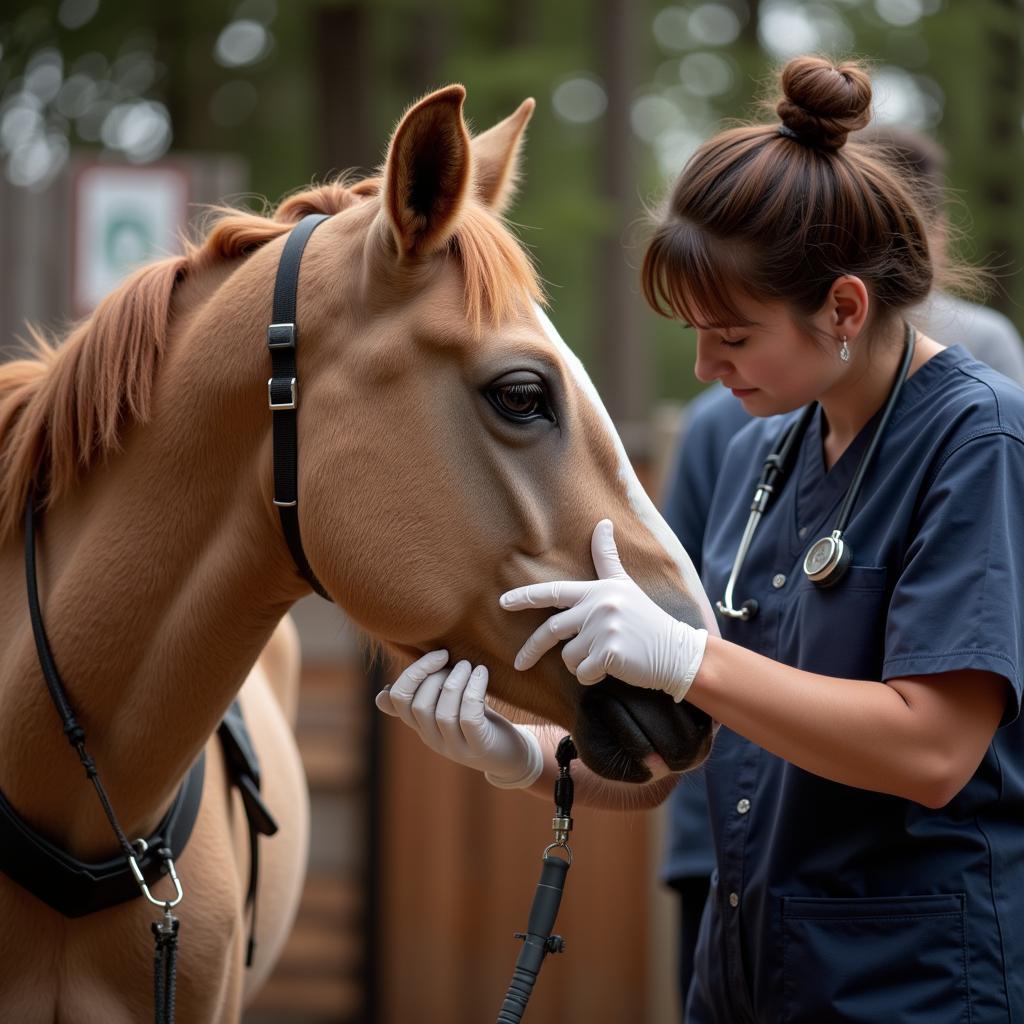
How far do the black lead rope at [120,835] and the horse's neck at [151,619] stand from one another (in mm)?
21

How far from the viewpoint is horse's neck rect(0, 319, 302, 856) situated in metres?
1.66

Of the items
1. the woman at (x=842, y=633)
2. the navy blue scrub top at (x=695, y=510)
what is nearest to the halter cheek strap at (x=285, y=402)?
the woman at (x=842, y=633)

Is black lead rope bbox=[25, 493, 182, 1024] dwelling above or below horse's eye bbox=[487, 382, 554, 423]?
below

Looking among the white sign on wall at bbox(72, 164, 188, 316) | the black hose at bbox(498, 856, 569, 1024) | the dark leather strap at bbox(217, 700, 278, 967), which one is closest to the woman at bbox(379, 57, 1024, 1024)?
the black hose at bbox(498, 856, 569, 1024)

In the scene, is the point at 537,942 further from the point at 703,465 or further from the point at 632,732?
the point at 703,465

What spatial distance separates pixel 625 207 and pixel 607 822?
13.0 ft

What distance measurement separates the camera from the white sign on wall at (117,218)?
427cm

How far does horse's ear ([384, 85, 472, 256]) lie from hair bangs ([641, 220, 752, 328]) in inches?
13.5

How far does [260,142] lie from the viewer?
346 inches

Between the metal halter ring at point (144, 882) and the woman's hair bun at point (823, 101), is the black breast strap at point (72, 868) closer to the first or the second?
the metal halter ring at point (144, 882)

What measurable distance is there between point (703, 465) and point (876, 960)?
135 cm

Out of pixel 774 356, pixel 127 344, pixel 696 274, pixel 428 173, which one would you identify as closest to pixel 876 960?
pixel 774 356

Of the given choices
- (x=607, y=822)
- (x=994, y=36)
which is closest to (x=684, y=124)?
(x=994, y=36)

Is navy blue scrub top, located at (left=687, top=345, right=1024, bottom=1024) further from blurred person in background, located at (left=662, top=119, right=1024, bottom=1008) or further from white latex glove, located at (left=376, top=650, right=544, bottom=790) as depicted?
blurred person in background, located at (left=662, top=119, right=1024, bottom=1008)
